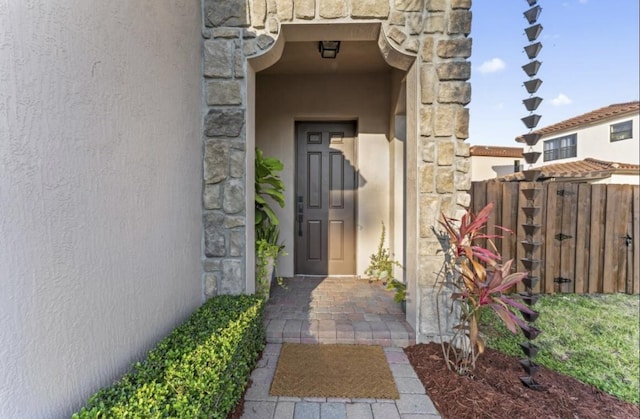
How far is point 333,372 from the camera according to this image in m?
2.11

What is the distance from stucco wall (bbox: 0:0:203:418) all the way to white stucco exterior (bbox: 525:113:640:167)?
10.6 meters

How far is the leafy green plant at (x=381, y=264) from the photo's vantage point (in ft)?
12.8

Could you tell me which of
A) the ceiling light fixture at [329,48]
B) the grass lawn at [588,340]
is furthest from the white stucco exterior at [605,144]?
the ceiling light fixture at [329,48]

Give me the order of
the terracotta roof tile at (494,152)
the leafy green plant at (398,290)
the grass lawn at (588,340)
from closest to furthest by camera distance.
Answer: the grass lawn at (588,340), the leafy green plant at (398,290), the terracotta roof tile at (494,152)

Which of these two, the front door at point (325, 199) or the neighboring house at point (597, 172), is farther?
the neighboring house at point (597, 172)

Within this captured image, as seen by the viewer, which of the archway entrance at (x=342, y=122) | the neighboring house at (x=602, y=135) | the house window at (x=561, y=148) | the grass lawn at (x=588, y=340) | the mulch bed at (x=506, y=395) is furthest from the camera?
the house window at (x=561, y=148)

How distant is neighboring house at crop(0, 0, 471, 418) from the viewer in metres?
1.00

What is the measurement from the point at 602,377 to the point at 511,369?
0.68m

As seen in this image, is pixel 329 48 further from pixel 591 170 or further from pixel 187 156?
pixel 591 170

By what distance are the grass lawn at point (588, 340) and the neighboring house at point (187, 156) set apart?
0.87m

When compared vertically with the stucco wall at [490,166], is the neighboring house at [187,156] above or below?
below

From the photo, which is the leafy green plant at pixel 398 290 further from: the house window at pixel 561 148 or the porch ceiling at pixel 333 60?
the house window at pixel 561 148

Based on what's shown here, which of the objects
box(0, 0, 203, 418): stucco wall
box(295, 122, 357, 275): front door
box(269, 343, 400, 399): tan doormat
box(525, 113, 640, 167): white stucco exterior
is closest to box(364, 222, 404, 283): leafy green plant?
box(295, 122, 357, 275): front door

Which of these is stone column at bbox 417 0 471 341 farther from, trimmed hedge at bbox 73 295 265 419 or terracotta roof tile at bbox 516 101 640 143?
terracotta roof tile at bbox 516 101 640 143
